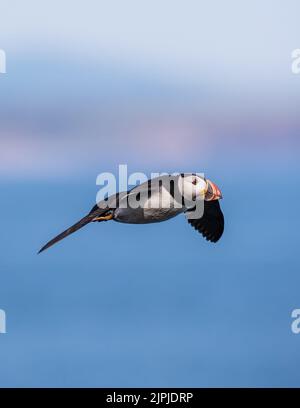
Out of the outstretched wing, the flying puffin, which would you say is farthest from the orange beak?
the outstretched wing

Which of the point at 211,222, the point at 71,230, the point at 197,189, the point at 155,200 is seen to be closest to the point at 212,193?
the point at 197,189

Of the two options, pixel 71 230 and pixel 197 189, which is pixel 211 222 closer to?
pixel 197 189

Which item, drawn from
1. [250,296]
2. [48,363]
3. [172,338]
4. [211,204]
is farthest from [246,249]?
[211,204]

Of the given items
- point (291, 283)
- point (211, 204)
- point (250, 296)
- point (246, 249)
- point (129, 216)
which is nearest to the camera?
point (129, 216)

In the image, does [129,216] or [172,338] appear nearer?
[129,216]

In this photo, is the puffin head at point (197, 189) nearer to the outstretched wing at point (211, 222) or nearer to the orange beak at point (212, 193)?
the orange beak at point (212, 193)
